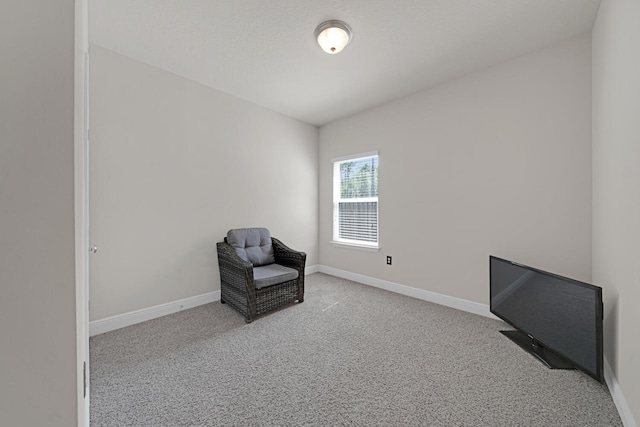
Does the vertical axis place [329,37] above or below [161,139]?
above

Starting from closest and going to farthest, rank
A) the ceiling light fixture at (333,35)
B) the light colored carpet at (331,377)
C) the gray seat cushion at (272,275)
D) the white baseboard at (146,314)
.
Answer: the light colored carpet at (331,377) < the ceiling light fixture at (333,35) < the white baseboard at (146,314) < the gray seat cushion at (272,275)

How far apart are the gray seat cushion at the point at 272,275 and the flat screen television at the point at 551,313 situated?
212 centimetres

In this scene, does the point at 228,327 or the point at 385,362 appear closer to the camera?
the point at 385,362

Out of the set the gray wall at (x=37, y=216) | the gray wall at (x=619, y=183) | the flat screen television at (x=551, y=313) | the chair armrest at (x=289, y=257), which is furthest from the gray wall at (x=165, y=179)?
the gray wall at (x=619, y=183)

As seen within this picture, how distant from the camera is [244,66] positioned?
259 centimetres

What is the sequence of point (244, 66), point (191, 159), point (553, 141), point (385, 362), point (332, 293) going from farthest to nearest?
point (332, 293) → point (191, 159) → point (244, 66) → point (553, 141) → point (385, 362)

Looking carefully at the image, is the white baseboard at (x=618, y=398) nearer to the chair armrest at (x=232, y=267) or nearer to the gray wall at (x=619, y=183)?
the gray wall at (x=619, y=183)

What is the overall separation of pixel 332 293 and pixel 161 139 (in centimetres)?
278

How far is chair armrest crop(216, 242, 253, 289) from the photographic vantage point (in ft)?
8.26

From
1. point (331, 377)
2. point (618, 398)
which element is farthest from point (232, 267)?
point (618, 398)

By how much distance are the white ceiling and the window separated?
3.93 feet

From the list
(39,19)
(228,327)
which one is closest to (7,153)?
(39,19)

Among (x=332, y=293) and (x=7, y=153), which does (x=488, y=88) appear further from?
(x=7, y=153)

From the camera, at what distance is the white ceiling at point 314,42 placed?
1839 mm
